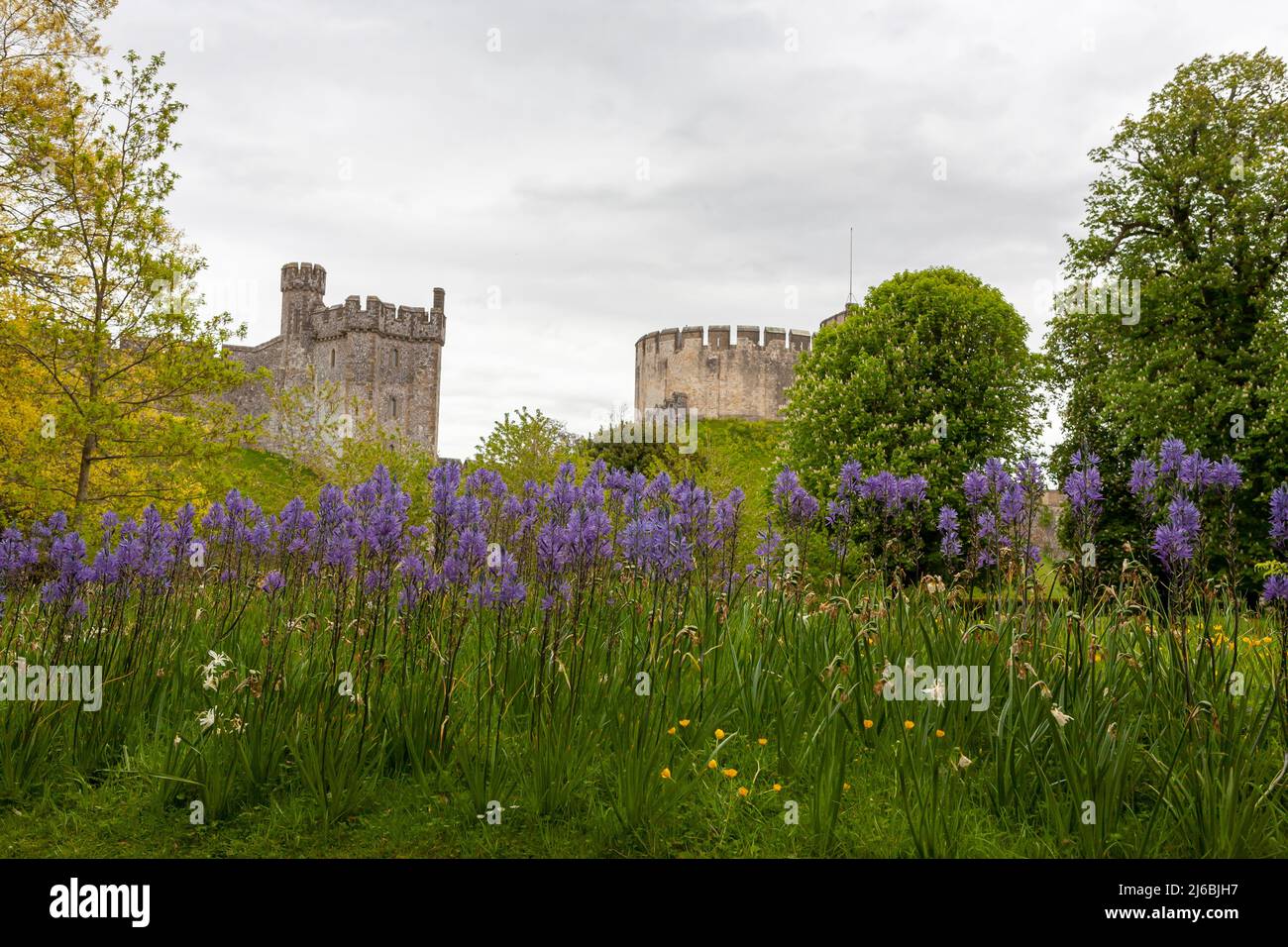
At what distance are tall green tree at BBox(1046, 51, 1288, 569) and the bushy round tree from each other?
14.9ft

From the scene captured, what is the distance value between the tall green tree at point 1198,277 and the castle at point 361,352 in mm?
42545

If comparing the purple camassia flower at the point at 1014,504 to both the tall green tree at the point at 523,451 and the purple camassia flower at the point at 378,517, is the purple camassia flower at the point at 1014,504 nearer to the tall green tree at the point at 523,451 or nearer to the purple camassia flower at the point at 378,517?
the purple camassia flower at the point at 378,517

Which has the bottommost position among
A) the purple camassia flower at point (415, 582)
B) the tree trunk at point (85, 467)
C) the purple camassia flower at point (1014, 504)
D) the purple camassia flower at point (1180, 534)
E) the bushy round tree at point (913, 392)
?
the purple camassia flower at point (415, 582)

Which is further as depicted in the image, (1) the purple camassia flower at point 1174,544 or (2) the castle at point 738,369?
(2) the castle at point 738,369

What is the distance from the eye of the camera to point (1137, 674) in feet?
16.0

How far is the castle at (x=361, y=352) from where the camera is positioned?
56094mm

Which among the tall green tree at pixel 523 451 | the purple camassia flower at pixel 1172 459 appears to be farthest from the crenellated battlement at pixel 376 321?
the purple camassia flower at pixel 1172 459

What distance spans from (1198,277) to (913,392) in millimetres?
9689

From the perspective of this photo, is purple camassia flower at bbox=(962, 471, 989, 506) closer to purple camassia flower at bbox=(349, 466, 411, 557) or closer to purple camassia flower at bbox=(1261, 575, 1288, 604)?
purple camassia flower at bbox=(1261, 575, 1288, 604)

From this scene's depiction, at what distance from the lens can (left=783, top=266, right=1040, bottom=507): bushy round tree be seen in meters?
16.2
